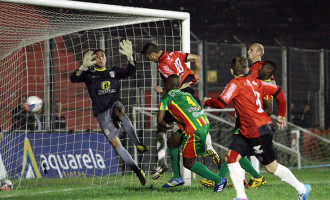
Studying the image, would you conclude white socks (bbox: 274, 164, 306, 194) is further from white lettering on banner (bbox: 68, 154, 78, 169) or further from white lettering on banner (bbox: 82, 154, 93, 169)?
white lettering on banner (bbox: 68, 154, 78, 169)

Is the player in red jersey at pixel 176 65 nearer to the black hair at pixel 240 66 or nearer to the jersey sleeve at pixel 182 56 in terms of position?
the jersey sleeve at pixel 182 56

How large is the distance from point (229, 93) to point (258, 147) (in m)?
0.63

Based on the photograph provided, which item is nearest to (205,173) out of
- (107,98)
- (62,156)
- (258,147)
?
(258,147)

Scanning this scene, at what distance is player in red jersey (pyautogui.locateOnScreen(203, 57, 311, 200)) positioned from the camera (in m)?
6.50

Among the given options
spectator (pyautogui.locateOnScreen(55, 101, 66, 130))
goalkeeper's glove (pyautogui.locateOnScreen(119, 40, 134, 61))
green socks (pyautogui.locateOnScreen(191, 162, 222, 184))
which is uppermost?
goalkeeper's glove (pyautogui.locateOnScreen(119, 40, 134, 61))

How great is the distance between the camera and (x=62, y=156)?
12227 millimetres

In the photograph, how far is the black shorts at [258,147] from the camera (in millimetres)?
6531

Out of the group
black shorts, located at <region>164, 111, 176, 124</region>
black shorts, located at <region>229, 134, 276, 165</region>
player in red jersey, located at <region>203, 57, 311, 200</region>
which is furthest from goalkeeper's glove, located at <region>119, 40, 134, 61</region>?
black shorts, located at <region>229, 134, 276, 165</region>

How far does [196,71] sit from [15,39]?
311 centimetres

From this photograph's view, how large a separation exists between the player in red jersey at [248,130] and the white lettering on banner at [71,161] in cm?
594

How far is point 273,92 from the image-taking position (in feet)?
23.0

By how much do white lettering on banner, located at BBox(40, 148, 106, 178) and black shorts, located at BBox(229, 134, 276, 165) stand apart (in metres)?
6.01

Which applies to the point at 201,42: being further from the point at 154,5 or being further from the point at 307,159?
the point at 154,5

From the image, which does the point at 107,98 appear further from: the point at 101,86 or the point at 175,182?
the point at 175,182
